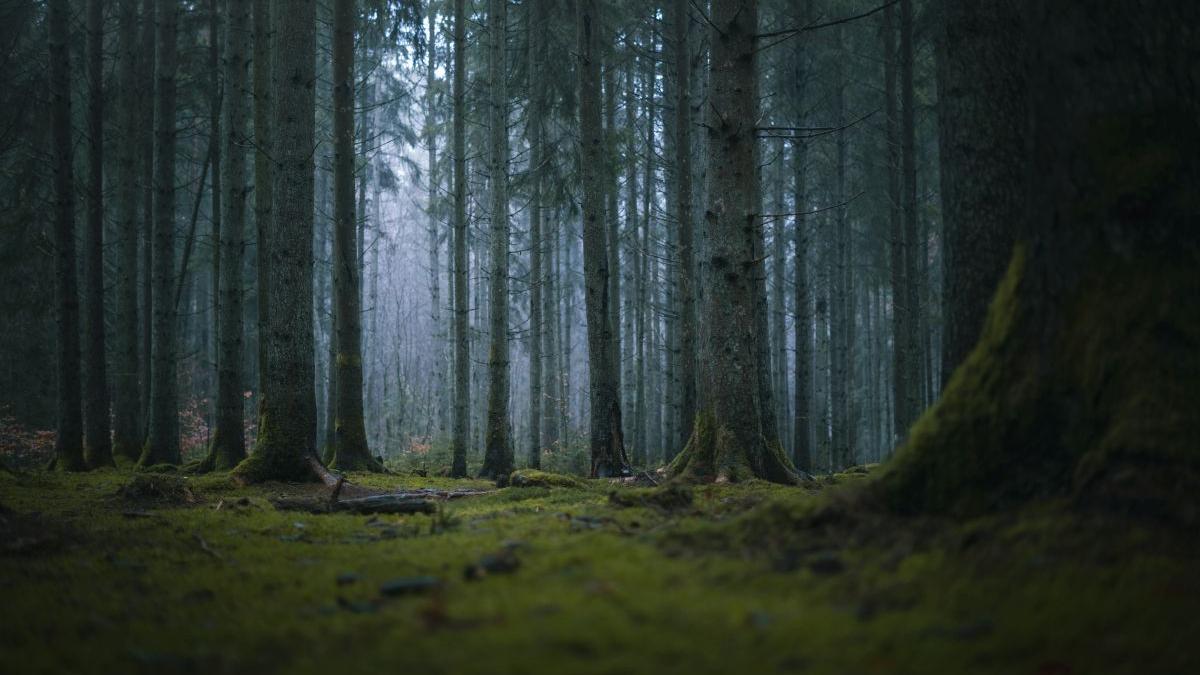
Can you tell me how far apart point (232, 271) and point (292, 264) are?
3.68 metres

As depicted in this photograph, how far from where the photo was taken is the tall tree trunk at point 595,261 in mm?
11039

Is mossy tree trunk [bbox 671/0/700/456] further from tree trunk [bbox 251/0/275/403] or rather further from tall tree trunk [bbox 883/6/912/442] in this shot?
tree trunk [bbox 251/0/275/403]

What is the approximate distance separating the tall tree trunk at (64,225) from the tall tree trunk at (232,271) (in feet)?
6.63

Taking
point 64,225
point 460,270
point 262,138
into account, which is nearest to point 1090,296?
point 460,270

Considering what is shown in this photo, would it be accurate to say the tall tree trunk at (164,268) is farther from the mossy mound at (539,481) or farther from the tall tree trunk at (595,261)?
the mossy mound at (539,481)

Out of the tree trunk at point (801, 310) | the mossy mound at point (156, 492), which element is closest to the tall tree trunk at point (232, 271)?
the mossy mound at point (156, 492)

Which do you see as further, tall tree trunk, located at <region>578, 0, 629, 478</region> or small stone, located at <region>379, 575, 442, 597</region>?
tall tree trunk, located at <region>578, 0, 629, 478</region>

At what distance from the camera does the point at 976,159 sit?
220 inches

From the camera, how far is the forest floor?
84.8 inches

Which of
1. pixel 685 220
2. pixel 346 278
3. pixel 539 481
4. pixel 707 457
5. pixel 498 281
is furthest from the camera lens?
pixel 685 220

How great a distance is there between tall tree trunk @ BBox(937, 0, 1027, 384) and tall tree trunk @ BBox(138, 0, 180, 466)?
12278 mm

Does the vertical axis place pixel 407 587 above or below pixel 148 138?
below

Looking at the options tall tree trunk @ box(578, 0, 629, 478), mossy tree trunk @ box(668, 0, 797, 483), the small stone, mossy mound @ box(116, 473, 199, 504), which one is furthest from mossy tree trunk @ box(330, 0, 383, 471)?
the small stone

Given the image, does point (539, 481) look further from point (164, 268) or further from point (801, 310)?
point (801, 310)
